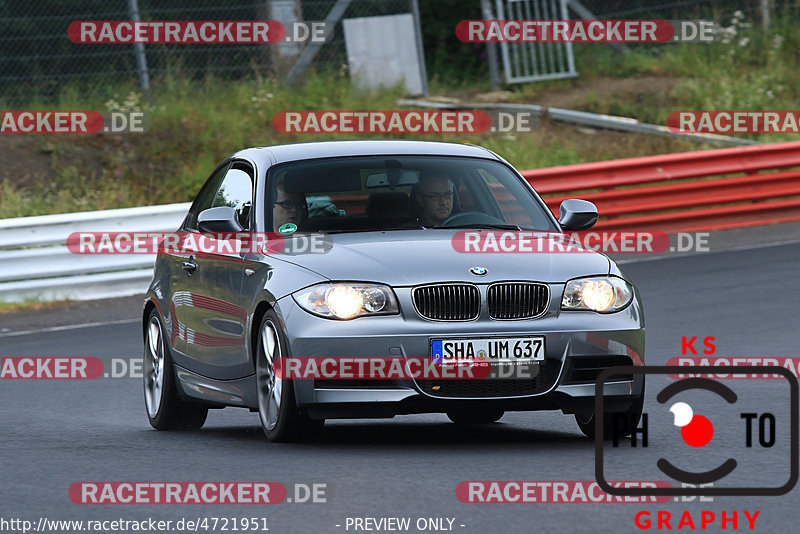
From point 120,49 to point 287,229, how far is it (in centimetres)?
1526

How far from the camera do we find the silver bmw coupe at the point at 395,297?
7.83 metres

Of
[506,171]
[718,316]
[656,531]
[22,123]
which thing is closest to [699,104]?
[22,123]

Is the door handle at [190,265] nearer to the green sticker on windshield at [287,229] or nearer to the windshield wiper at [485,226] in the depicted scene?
the green sticker on windshield at [287,229]

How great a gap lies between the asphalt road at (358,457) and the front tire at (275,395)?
101 mm

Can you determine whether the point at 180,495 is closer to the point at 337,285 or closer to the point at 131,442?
the point at 337,285

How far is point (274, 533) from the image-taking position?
19.6ft

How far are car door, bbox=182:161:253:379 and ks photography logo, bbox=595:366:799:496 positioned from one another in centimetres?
200

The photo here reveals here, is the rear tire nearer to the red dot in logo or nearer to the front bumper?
the red dot in logo

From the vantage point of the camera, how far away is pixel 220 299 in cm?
899

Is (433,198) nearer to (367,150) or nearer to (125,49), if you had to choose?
(367,150)

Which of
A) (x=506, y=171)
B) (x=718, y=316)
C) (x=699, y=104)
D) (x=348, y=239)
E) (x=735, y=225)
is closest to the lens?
(x=348, y=239)

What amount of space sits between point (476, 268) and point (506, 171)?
1664 millimetres

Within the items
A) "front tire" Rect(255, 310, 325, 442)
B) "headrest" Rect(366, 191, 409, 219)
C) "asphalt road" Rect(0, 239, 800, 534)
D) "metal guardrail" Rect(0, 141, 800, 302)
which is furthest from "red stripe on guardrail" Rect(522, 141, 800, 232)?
"front tire" Rect(255, 310, 325, 442)

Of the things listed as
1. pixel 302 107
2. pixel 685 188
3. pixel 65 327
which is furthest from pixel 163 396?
pixel 302 107
